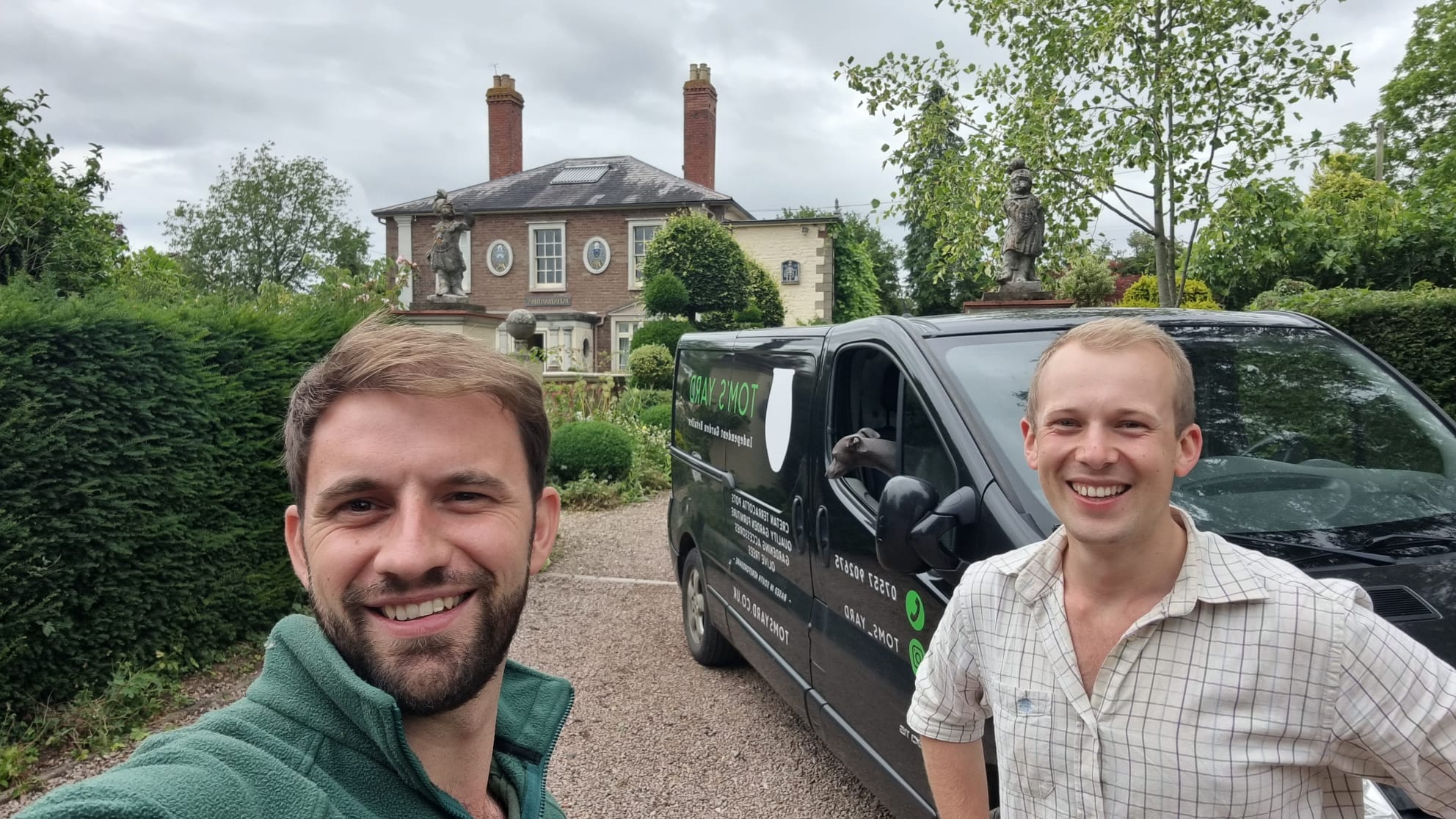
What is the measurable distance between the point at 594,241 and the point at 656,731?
3031 cm

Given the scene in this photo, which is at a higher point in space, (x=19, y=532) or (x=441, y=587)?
(x=441, y=587)

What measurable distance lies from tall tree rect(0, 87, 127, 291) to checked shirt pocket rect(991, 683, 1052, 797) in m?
5.86

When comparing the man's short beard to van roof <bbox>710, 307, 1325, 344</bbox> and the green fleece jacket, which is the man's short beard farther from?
van roof <bbox>710, 307, 1325, 344</bbox>

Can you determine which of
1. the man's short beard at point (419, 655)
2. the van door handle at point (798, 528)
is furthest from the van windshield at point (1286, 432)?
the man's short beard at point (419, 655)

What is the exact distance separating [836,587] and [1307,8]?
9.66 m

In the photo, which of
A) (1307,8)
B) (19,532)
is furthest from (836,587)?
(1307,8)

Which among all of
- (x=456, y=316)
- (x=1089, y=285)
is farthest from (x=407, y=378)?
(x=1089, y=285)

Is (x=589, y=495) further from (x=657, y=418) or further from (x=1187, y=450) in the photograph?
(x=1187, y=450)

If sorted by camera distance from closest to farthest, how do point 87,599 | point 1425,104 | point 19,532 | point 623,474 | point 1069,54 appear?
point 19,532 < point 87,599 < point 1069,54 < point 623,474 < point 1425,104

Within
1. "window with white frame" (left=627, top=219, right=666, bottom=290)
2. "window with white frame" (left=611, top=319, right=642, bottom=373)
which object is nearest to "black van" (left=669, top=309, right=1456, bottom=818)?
"window with white frame" (left=611, top=319, right=642, bottom=373)

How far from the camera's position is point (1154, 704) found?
4.73 feet

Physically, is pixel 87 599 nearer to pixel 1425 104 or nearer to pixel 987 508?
pixel 987 508

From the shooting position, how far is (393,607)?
108 cm

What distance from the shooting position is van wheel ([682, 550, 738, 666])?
5477 millimetres
